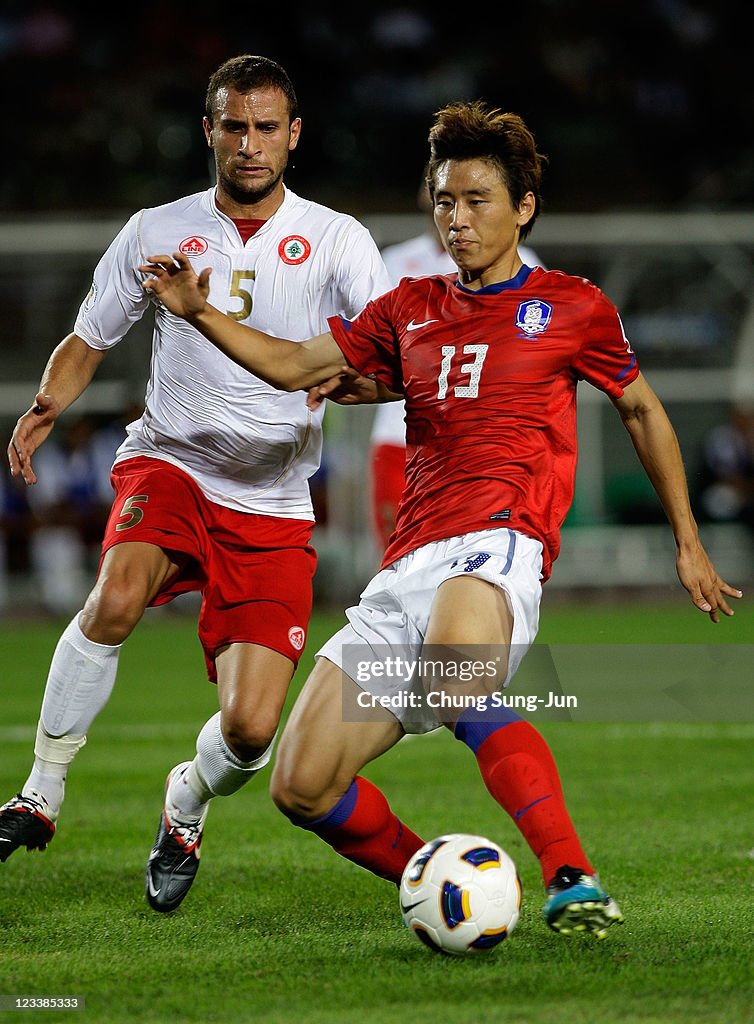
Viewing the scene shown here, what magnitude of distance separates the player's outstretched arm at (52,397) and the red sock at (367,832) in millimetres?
1427

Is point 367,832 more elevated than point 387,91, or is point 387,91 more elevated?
point 387,91

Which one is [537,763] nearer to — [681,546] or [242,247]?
[681,546]

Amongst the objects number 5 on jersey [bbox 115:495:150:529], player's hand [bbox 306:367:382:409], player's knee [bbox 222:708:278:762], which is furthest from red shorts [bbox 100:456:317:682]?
player's hand [bbox 306:367:382:409]

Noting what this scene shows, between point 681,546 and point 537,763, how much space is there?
34.5 inches

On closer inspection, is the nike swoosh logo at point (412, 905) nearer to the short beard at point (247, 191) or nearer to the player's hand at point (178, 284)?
the player's hand at point (178, 284)

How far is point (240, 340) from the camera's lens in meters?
4.09

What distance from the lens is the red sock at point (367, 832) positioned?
3988mm

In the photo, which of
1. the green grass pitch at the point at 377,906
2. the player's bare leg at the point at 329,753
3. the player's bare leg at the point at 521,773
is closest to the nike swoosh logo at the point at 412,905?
the green grass pitch at the point at 377,906

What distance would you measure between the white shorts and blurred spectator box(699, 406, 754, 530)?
45.2 feet

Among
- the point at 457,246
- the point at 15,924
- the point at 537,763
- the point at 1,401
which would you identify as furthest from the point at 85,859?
the point at 1,401

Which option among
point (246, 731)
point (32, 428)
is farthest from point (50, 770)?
point (32, 428)

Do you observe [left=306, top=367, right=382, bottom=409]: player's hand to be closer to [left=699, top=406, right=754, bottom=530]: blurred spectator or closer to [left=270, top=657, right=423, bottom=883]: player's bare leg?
[left=270, top=657, right=423, bottom=883]: player's bare leg

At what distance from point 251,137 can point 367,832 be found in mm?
2160

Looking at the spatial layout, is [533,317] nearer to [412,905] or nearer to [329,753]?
[329,753]
